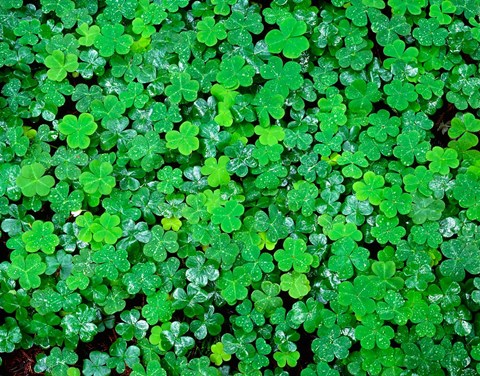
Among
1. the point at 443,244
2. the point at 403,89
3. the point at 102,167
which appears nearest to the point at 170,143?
the point at 102,167

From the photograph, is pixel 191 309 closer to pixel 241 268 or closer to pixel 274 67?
pixel 241 268

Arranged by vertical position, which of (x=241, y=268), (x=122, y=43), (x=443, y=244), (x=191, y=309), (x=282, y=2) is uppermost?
(x=282, y=2)

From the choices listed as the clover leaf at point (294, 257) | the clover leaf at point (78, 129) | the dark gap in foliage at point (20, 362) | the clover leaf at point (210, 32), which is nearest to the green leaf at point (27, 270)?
the dark gap in foliage at point (20, 362)

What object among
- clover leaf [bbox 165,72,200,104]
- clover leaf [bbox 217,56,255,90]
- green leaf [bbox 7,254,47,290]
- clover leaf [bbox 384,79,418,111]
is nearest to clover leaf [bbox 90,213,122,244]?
green leaf [bbox 7,254,47,290]

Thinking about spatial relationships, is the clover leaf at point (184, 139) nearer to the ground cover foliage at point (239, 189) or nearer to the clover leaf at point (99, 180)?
the ground cover foliage at point (239, 189)

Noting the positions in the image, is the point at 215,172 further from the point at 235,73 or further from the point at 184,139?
the point at 235,73

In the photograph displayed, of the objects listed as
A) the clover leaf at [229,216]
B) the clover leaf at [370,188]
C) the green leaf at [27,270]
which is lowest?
the green leaf at [27,270]

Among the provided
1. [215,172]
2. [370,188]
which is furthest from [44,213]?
[370,188]

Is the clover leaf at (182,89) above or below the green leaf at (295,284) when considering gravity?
above
